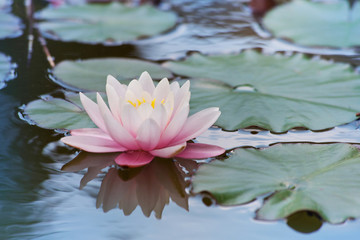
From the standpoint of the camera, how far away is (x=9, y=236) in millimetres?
1072

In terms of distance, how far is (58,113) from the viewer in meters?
1.60

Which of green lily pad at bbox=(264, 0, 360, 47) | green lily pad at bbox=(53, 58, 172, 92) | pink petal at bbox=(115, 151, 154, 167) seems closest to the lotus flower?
pink petal at bbox=(115, 151, 154, 167)

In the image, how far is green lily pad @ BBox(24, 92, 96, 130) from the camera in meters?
1.54

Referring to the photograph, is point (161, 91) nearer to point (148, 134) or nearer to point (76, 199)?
point (148, 134)

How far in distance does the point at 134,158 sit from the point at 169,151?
101mm

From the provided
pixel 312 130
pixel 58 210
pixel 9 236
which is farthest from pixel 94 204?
pixel 312 130

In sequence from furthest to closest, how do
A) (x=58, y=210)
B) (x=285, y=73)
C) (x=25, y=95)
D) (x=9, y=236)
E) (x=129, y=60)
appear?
(x=129, y=60), (x=285, y=73), (x=25, y=95), (x=58, y=210), (x=9, y=236)

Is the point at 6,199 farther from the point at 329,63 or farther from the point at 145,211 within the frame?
the point at 329,63

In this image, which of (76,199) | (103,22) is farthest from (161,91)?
(103,22)

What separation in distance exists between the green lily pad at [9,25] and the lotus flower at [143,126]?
124cm

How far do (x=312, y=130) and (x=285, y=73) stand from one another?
42cm

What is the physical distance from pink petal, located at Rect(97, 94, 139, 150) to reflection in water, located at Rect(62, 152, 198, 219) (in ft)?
0.25

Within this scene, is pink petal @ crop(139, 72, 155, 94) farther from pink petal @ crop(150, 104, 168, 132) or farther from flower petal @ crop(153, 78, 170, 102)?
pink petal @ crop(150, 104, 168, 132)

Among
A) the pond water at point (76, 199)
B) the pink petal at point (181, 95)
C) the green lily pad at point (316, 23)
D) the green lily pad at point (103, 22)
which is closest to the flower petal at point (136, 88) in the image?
the pink petal at point (181, 95)
